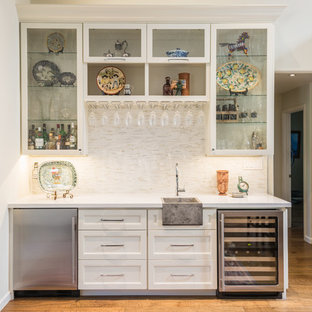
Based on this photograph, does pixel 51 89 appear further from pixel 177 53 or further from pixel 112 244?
pixel 112 244

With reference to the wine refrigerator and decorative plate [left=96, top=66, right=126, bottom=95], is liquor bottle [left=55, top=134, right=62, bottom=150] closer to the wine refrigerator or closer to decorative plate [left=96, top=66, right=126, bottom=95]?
decorative plate [left=96, top=66, right=126, bottom=95]

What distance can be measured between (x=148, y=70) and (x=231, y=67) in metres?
0.82

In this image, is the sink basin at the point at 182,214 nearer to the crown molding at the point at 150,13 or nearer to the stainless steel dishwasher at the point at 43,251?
the stainless steel dishwasher at the point at 43,251

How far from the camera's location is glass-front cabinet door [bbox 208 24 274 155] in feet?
9.96

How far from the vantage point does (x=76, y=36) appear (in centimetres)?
302

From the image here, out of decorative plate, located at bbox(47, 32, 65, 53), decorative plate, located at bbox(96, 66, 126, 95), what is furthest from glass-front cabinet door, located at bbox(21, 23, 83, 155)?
decorative plate, located at bbox(96, 66, 126, 95)

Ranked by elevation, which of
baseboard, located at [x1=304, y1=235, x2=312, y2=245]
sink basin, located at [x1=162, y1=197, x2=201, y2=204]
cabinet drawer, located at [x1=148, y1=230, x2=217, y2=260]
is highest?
sink basin, located at [x1=162, y1=197, x2=201, y2=204]

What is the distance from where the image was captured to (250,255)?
274 centimetres

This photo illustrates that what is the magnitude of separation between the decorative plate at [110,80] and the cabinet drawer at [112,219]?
1189 mm

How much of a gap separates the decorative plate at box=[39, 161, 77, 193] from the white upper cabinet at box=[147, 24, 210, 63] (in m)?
1.35

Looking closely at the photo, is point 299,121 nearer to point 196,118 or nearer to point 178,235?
point 196,118

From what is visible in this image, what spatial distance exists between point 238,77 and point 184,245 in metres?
1.69

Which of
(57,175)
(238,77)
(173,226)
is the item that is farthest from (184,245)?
(238,77)

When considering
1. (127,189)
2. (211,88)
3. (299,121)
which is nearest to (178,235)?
(127,189)
